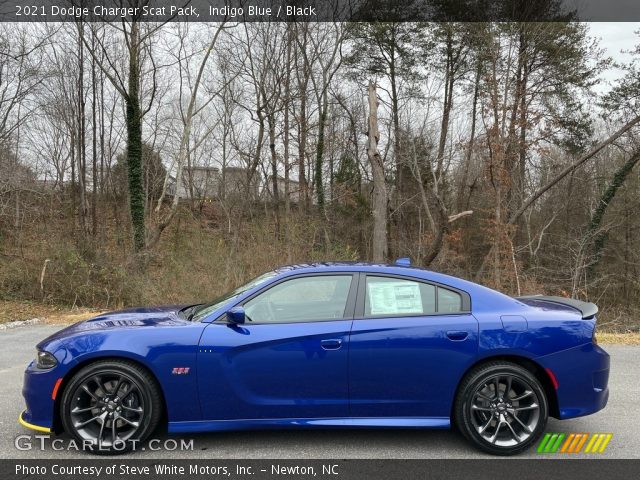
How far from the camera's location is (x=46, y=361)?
362cm

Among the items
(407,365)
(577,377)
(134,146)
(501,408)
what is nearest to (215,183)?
(134,146)

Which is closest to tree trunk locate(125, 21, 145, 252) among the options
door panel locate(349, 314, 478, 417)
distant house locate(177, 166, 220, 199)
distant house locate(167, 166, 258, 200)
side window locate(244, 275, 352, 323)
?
distant house locate(167, 166, 258, 200)

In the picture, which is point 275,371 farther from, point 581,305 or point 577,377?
point 581,305

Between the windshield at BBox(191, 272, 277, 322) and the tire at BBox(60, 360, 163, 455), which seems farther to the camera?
the windshield at BBox(191, 272, 277, 322)

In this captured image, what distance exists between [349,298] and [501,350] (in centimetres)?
124

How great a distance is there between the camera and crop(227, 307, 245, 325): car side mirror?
3631 millimetres

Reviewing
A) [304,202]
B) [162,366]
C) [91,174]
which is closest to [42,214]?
[91,174]

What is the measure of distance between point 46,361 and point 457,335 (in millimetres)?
3165

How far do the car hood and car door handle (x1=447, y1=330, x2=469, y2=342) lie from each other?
82.2 inches

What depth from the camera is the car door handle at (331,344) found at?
3.60 meters

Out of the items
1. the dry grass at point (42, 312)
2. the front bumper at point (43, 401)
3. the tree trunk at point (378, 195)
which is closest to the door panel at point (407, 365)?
the front bumper at point (43, 401)

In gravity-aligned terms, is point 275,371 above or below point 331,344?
below

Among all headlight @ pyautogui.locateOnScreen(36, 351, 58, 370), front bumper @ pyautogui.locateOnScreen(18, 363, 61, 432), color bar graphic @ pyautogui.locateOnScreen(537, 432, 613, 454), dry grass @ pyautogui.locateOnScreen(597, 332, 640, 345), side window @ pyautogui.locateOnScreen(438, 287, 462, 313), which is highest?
side window @ pyautogui.locateOnScreen(438, 287, 462, 313)

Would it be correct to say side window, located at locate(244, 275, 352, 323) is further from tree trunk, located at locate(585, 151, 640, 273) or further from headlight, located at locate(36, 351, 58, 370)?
tree trunk, located at locate(585, 151, 640, 273)
